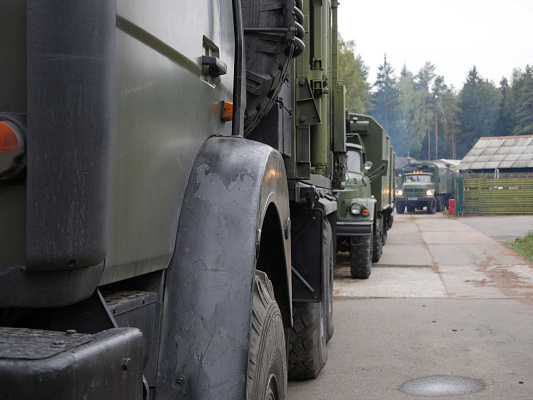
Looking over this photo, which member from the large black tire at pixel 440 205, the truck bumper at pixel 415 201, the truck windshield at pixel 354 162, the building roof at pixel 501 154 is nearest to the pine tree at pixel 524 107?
the building roof at pixel 501 154

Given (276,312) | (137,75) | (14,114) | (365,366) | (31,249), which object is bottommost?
(365,366)

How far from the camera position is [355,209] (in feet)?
43.1

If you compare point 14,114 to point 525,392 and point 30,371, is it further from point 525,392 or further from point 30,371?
point 525,392

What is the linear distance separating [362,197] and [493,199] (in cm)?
2824

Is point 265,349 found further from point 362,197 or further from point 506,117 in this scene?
point 506,117

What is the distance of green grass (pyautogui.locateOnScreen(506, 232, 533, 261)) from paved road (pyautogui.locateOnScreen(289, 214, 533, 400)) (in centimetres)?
132

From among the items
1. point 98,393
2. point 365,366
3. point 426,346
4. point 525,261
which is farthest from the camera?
point 525,261

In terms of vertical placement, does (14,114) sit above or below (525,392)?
above

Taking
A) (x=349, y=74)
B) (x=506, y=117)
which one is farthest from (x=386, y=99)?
(x=349, y=74)

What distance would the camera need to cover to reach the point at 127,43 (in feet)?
6.00

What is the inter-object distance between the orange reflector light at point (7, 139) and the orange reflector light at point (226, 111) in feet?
3.87

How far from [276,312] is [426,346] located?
4.98 meters

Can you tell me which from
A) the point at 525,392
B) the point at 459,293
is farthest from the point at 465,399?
the point at 459,293

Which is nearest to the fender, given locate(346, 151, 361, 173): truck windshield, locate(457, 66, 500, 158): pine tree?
locate(346, 151, 361, 173): truck windshield
